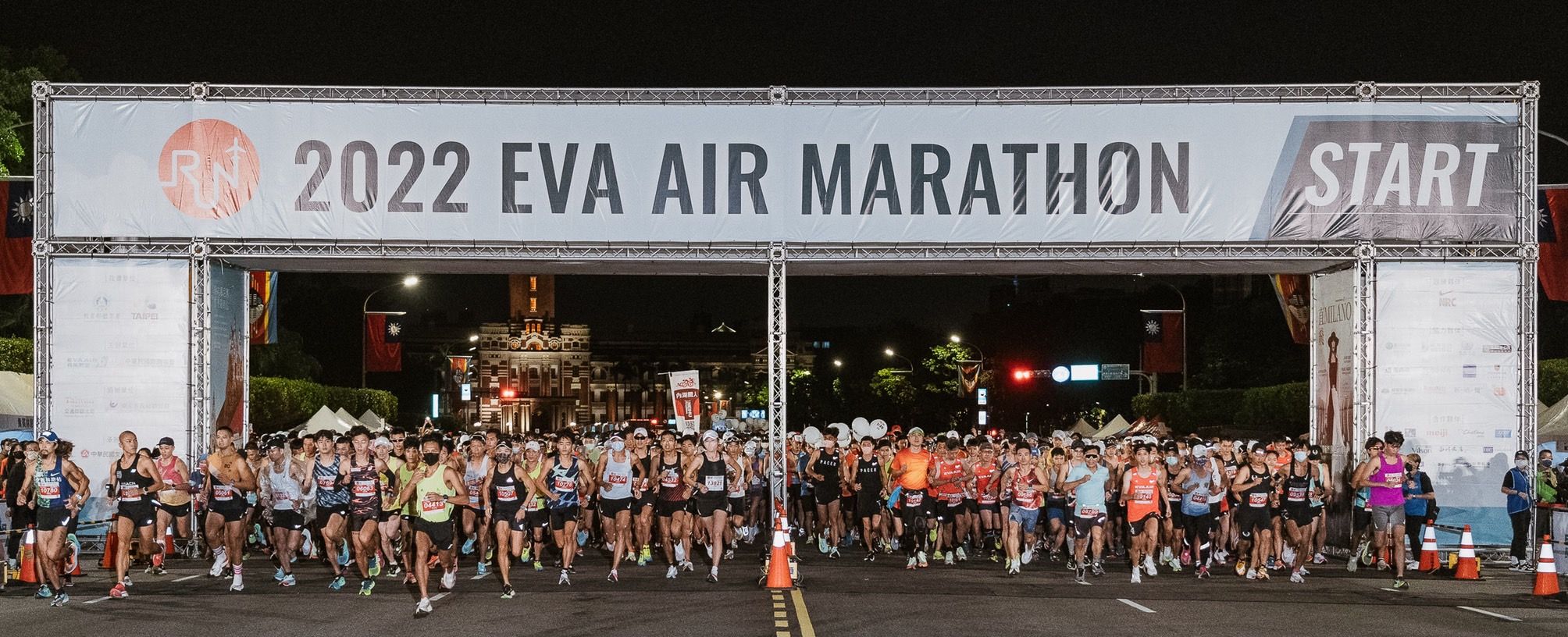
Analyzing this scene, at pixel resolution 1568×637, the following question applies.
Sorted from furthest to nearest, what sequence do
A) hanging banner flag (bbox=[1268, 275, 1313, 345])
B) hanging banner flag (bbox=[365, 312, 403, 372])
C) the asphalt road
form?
hanging banner flag (bbox=[365, 312, 403, 372]), hanging banner flag (bbox=[1268, 275, 1313, 345]), the asphalt road

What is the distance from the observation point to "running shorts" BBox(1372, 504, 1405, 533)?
633 inches

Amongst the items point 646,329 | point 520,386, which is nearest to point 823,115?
point 520,386

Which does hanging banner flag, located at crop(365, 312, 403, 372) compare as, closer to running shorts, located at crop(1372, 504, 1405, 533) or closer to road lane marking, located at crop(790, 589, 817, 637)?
road lane marking, located at crop(790, 589, 817, 637)

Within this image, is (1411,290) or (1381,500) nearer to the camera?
(1381,500)

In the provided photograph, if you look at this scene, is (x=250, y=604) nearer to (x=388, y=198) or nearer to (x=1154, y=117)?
(x=388, y=198)

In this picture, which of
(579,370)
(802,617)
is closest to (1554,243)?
(802,617)

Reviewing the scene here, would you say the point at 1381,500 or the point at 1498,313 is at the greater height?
the point at 1498,313

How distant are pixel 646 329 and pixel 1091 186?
453 ft

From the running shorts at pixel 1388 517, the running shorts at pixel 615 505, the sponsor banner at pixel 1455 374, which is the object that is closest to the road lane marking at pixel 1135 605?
the running shorts at pixel 1388 517

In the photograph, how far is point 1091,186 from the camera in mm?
19266

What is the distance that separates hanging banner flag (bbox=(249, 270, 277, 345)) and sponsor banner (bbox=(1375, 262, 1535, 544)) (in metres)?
16.3

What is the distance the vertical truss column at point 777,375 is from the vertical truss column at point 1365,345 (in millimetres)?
7366

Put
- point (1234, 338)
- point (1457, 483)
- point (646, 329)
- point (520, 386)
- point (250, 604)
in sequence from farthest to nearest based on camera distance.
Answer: point (646, 329) < point (520, 386) < point (1234, 338) < point (1457, 483) < point (250, 604)

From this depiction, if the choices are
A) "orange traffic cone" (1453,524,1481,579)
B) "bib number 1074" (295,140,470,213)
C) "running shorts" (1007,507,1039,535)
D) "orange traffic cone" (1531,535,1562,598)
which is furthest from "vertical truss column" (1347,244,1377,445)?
"bib number 1074" (295,140,470,213)
